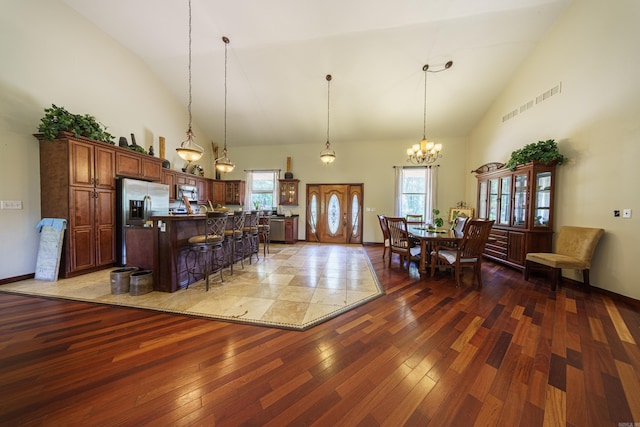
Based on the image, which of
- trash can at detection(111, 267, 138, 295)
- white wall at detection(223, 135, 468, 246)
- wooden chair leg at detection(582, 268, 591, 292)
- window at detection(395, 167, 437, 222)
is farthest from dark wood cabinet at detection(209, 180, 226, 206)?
wooden chair leg at detection(582, 268, 591, 292)

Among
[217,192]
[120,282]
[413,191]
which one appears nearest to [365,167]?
[413,191]

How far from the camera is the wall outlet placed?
9.73ft

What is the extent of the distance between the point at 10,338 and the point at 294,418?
258cm

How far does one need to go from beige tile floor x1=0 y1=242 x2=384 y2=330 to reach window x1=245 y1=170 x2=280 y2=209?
3629 mm

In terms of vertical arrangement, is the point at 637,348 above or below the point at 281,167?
below

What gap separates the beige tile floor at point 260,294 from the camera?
2.23 meters

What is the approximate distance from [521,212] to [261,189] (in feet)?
22.3

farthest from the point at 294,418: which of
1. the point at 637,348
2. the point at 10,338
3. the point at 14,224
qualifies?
the point at 14,224

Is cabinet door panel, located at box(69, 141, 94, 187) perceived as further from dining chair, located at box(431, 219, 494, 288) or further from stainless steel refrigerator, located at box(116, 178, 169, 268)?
dining chair, located at box(431, 219, 494, 288)

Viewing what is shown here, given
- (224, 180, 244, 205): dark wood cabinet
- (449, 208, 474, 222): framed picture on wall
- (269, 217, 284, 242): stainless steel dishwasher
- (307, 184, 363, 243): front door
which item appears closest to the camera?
(449, 208, 474, 222): framed picture on wall

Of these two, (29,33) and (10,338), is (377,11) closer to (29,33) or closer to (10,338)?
(29,33)

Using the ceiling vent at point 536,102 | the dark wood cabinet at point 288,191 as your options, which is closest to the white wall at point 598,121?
the ceiling vent at point 536,102

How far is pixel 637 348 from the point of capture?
1745mm

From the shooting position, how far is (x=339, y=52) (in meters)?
4.17
